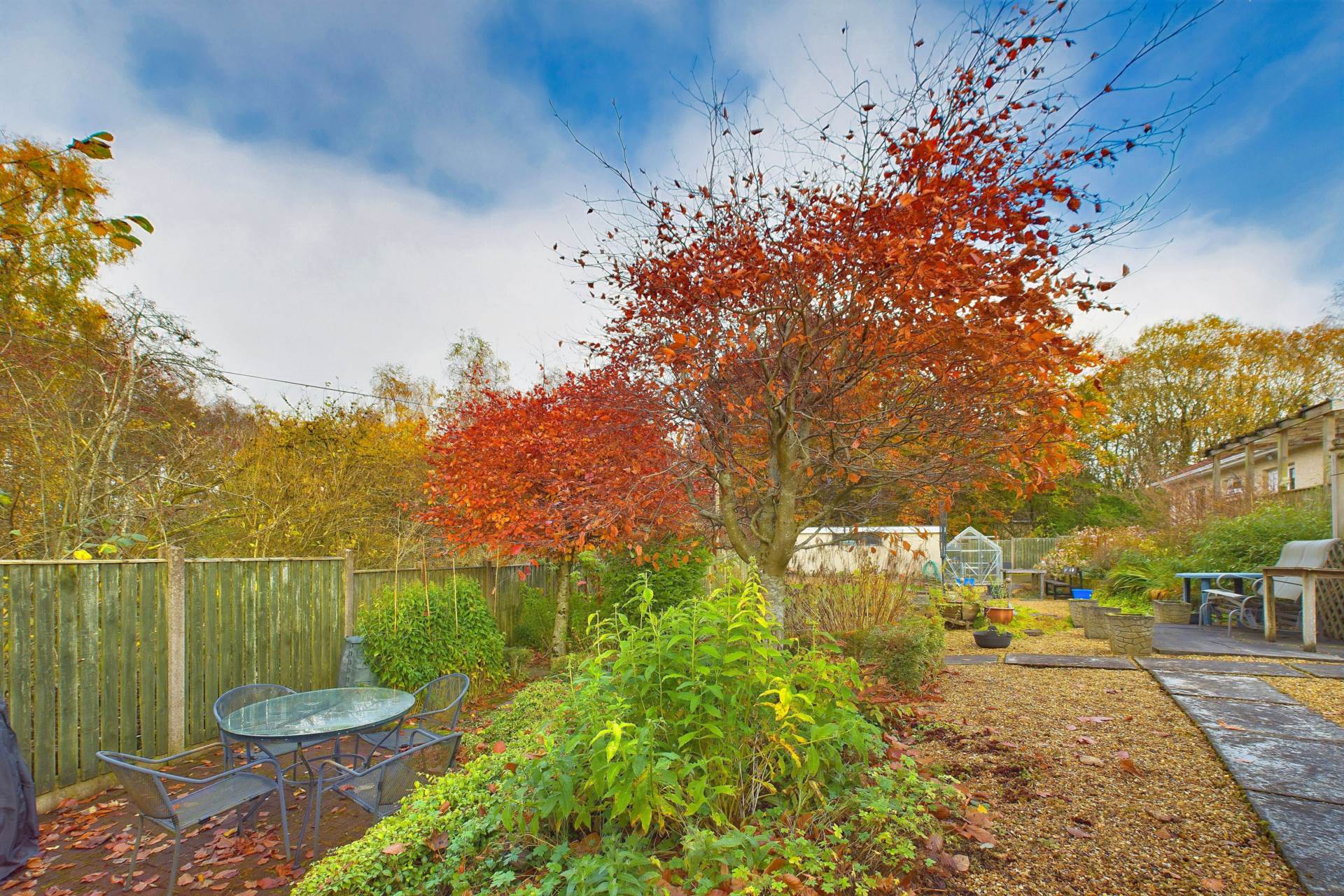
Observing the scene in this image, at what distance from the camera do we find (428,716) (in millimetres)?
4223

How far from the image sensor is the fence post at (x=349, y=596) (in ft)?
20.6

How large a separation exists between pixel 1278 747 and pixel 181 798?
5.40m

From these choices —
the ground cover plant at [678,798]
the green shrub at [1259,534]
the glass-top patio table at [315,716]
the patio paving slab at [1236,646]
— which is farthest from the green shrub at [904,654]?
the green shrub at [1259,534]

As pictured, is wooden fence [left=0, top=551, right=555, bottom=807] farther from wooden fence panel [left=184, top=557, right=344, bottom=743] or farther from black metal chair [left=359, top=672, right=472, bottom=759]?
black metal chair [left=359, top=672, right=472, bottom=759]

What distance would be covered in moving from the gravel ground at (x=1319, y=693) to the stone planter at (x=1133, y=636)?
109cm

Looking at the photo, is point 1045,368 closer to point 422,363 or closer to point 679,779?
point 679,779

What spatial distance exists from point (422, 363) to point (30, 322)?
1483 cm

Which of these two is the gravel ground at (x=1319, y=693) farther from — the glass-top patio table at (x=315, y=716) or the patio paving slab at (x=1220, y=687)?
the glass-top patio table at (x=315, y=716)

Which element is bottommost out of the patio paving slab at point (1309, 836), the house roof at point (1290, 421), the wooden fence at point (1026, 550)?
the wooden fence at point (1026, 550)

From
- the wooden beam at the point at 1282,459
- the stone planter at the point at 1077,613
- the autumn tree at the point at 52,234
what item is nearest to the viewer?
the autumn tree at the point at 52,234

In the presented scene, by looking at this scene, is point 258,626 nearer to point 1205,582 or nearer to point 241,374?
point 241,374

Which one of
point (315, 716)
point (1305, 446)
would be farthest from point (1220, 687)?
point (1305, 446)

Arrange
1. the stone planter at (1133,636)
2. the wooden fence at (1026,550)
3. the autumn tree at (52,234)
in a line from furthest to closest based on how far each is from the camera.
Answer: the wooden fence at (1026,550), the stone planter at (1133,636), the autumn tree at (52,234)

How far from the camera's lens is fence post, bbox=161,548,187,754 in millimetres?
4699
